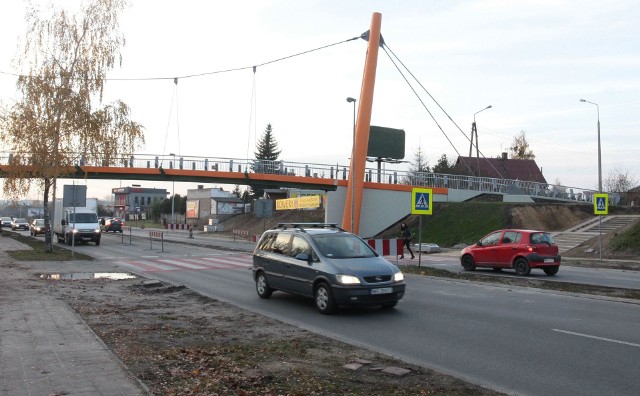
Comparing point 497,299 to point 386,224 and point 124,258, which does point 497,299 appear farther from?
point 386,224

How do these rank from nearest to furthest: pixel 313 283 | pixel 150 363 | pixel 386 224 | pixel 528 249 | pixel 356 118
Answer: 1. pixel 150 363
2. pixel 313 283
3. pixel 528 249
4. pixel 356 118
5. pixel 386 224

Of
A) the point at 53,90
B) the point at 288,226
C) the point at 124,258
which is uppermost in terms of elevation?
the point at 53,90

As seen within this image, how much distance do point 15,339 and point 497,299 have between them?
9.64 meters

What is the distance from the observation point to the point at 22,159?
945 inches

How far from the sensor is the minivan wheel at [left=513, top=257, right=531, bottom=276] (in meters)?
19.0

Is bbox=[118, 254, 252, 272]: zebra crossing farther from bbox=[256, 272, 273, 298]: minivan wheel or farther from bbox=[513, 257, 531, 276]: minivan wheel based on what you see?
bbox=[513, 257, 531, 276]: minivan wheel

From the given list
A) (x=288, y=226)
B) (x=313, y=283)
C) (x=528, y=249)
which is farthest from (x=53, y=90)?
(x=528, y=249)

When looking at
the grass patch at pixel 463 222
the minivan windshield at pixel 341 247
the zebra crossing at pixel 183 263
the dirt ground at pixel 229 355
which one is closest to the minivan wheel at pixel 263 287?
the dirt ground at pixel 229 355

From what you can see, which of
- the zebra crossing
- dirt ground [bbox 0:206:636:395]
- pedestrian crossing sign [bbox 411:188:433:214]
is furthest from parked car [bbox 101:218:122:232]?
dirt ground [bbox 0:206:636:395]

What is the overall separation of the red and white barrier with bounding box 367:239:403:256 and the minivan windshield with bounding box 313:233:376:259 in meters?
8.25

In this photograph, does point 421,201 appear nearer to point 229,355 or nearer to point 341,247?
point 341,247

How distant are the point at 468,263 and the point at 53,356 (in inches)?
655

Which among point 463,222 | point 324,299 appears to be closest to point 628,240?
point 463,222

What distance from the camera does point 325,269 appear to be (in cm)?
1093
